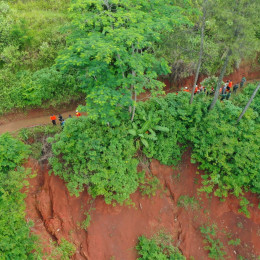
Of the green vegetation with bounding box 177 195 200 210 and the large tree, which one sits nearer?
the large tree

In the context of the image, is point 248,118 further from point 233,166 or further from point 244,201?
point 244,201

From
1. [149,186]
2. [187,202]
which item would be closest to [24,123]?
[149,186]

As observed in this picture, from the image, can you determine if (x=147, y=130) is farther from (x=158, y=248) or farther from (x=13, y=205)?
(x=13, y=205)

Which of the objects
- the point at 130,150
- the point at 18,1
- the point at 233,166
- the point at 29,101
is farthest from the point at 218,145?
the point at 18,1

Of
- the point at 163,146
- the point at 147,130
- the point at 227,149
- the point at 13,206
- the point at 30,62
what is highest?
the point at 30,62

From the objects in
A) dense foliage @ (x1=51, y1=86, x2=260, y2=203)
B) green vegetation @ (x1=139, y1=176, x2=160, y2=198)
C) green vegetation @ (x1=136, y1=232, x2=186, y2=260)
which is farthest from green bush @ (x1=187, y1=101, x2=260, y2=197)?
green vegetation @ (x1=136, y1=232, x2=186, y2=260)

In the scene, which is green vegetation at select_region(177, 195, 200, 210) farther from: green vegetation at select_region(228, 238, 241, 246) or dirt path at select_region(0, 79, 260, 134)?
dirt path at select_region(0, 79, 260, 134)

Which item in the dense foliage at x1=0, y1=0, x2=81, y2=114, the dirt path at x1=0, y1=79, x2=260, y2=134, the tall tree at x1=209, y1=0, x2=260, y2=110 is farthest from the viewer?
the dense foliage at x1=0, y1=0, x2=81, y2=114

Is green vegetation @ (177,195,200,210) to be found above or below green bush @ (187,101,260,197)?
below
